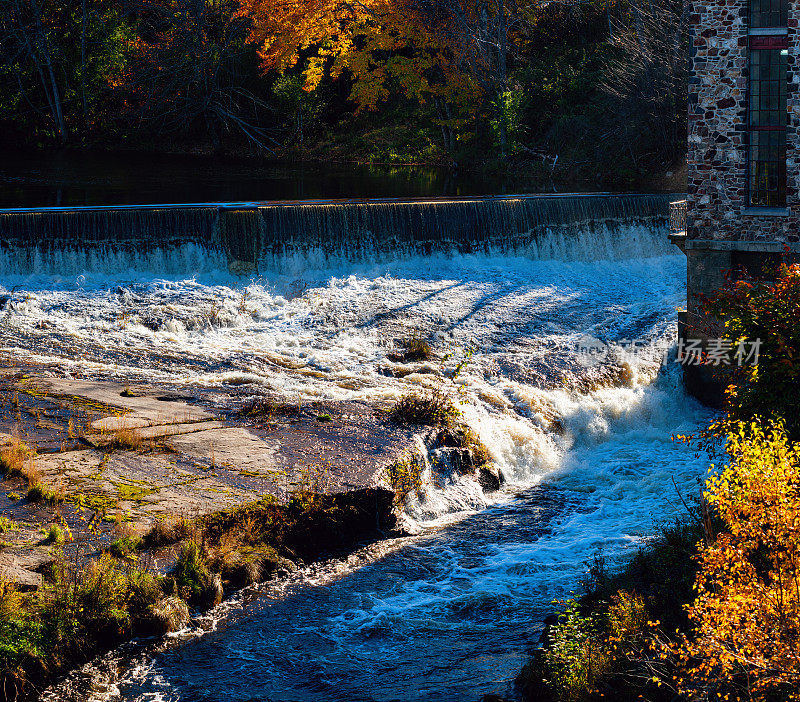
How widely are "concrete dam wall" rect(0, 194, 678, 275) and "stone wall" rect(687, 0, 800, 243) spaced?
6225 millimetres

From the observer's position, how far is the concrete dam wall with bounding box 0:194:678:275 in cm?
1920

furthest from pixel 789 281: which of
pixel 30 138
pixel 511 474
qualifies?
pixel 30 138

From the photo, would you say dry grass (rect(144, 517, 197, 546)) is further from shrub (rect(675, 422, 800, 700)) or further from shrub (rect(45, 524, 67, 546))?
shrub (rect(675, 422, 800, 700))

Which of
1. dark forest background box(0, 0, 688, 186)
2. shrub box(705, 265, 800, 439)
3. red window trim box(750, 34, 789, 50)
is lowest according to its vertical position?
shrub box(705, 265, 800, 439)

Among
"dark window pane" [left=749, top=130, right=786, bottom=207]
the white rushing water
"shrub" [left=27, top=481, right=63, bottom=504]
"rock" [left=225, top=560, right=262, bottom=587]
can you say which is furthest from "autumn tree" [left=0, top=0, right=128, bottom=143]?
"rock" [left=225, top=560, right=262, bottom=587]

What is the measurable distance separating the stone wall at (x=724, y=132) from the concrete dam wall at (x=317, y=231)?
20.4ft

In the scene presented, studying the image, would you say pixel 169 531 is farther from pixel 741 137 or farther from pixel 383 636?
pixel 741 137

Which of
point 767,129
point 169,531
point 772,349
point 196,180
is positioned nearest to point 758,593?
point 772,349

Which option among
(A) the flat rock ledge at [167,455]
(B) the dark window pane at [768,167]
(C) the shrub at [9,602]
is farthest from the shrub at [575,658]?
(B) the dark window pane at [768,167]

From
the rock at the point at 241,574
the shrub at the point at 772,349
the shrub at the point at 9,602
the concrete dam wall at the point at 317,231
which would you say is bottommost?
the rock at the point at 241,574

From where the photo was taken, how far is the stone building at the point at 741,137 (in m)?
16.4

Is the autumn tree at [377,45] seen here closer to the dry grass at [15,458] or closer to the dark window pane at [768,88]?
the dark window pane at [768,88]

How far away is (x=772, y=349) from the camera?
9609 millimetres

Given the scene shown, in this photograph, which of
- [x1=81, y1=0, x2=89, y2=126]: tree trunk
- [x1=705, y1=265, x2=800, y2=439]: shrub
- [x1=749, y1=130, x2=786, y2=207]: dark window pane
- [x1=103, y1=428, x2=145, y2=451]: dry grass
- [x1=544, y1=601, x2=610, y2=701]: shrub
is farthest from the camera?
[x1=81, y1=0, x2=89, y2=126]: tree trunk
